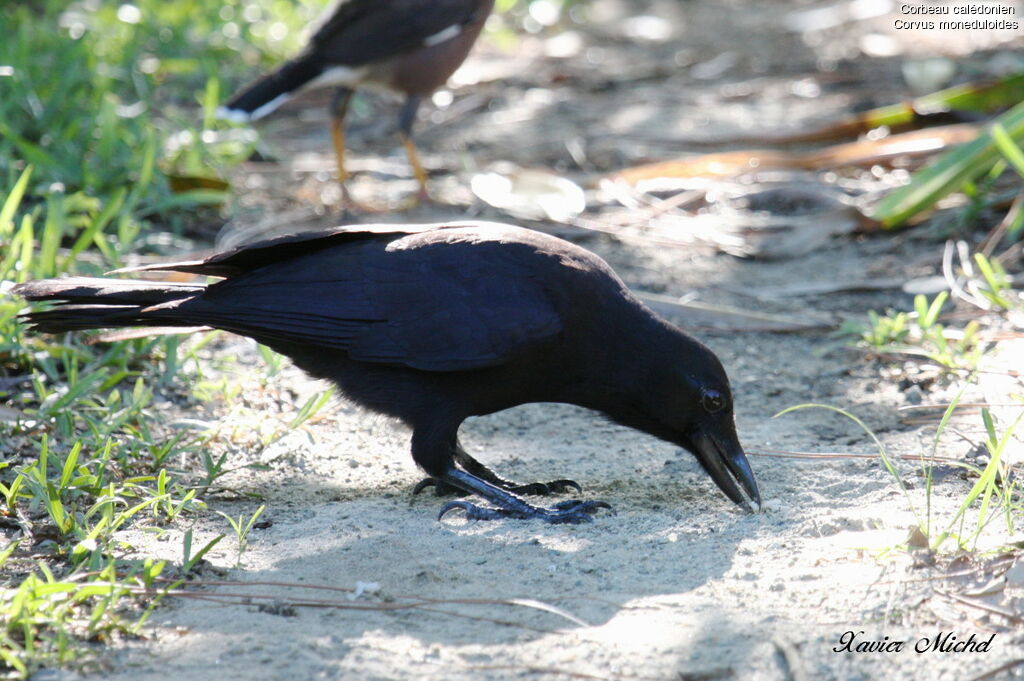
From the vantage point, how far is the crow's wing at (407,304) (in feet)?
11.6

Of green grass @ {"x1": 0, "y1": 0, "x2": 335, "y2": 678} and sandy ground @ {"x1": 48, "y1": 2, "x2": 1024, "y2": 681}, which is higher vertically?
green grass @ {"x1": 0, "y1": 0, "x2": 335, "y2": 678}

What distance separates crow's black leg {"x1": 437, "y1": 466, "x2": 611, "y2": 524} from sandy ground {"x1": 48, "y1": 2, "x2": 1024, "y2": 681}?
0.20ft

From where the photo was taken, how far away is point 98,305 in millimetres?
3596

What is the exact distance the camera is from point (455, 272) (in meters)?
3.64

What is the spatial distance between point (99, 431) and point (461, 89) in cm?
542

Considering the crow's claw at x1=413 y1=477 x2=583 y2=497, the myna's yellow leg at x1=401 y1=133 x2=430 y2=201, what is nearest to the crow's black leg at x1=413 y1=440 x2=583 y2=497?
the crow's claw at x1=413 y1=477 x2=583 y2=497

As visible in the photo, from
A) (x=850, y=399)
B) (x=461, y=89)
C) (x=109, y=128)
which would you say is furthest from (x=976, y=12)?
(x=109, y=128)

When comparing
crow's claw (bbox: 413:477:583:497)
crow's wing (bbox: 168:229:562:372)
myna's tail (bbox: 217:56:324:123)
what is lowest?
crow's claw (bbox: 413:477:583:497)

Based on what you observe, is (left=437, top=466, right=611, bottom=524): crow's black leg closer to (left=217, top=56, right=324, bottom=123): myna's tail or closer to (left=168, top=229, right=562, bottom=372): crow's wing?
(left=168, top=229, right=562, bottom=372): crow's wing

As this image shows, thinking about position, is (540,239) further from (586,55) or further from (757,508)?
(586,55)
